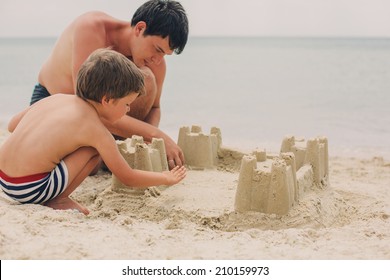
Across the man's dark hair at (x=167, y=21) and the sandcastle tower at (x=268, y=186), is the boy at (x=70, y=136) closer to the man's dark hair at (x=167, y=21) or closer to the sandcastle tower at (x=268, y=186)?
the sandcastle tower at (x=268, y=186)

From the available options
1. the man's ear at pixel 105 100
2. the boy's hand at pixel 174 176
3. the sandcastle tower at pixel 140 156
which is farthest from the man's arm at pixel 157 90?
the man's ear at pixel 105 100

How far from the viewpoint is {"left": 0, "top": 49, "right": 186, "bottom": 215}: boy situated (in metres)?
2.12

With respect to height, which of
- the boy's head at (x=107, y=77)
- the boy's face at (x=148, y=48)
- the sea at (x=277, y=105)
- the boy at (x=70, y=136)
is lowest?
the sea at (x=277, y=105)

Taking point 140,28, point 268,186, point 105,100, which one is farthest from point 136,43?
point 268,186

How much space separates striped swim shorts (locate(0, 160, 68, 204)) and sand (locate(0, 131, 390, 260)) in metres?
0.06

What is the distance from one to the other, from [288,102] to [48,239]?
6275 mm

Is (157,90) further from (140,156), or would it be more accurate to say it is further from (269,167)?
(269,167)

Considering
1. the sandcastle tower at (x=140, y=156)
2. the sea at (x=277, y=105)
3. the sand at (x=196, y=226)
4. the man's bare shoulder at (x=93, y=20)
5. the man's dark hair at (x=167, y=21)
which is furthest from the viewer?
the sea at (x=277, y=105)

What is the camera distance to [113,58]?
84.6 inches

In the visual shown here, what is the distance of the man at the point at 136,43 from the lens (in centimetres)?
277

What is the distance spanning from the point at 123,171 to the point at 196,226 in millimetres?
Answer: 399

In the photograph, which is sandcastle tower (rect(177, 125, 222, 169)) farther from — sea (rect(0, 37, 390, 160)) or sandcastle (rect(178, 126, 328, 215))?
sea (rect(0, 37, 390, 160))

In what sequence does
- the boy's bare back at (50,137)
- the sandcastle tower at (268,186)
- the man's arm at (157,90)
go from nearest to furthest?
1. the boy's bare back at (50,137)
2. the sandcastle tower at (268,186)
3. the man's arm at (157,90)

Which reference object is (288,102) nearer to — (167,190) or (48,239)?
(167,190)
